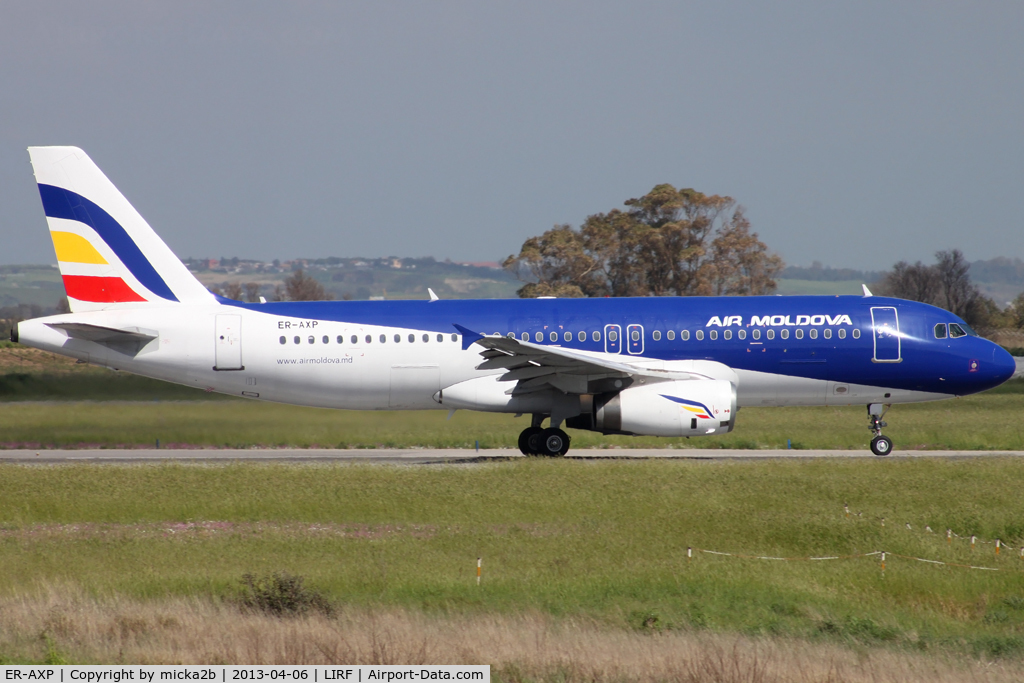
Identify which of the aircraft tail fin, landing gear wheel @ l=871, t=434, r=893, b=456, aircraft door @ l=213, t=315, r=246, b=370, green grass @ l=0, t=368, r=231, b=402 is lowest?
landing gear wheel @ l=871, t=434, r=893, b=456

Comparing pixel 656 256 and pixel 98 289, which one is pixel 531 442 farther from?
pixel 656 256

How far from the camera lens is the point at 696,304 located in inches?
968

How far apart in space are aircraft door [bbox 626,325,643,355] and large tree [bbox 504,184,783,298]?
162 ft

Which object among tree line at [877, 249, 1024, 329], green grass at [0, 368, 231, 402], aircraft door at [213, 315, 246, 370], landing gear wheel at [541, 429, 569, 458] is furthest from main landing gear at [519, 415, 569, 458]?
tree line at [877, 249, 1024, 329]

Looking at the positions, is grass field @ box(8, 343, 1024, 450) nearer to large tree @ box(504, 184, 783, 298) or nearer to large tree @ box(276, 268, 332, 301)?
large tree @ box(504, 184, 783, 298)

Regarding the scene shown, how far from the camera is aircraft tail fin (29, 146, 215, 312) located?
2436cm

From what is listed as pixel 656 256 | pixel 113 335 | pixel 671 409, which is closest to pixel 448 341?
pixel 671 409

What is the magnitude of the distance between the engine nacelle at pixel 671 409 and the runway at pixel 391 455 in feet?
7.04

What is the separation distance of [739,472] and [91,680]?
47.3 ft

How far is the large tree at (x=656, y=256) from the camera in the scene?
245 feet

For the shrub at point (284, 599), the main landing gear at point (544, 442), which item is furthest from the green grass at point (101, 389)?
the shrub at point (284, 599)

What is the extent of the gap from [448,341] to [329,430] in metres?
4.67

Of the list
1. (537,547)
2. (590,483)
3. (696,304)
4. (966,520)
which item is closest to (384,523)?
(537,547)

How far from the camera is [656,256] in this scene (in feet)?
251
